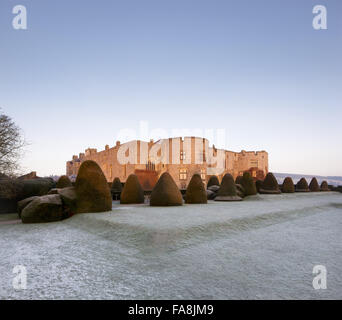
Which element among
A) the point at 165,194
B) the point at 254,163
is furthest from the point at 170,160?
the point at 165,194

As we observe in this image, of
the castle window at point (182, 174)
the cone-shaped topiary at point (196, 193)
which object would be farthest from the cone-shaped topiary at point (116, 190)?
the castle window at point (182, 174)

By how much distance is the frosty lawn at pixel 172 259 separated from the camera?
3.64m

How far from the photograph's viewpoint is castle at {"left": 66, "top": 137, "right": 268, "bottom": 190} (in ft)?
107

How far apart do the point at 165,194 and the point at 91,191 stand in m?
4.38

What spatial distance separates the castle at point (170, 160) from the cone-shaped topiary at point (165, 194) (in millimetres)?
18098

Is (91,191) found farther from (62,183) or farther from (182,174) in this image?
(182,174)

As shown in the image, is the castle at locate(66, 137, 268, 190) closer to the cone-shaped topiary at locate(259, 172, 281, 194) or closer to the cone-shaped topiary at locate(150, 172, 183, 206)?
the cone-shaped topiary at locate(259, 172, 281, 194)

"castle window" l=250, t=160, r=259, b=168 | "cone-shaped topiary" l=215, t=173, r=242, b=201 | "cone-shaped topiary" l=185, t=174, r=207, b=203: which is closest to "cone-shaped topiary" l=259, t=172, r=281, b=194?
"cone-shaped topiary" l=215, t=173, r=242, b=201

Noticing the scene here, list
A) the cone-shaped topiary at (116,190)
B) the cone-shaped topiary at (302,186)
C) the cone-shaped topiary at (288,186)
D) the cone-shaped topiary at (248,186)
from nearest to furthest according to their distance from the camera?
the cone-shaped topiary at (248,186), the cone-shaped topiary at (116,190), the cone-shaped topiary at (288,186), the cone-shaped topiary at (302,186)

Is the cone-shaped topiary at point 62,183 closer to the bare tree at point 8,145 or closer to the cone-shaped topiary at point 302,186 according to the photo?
the bare tree at point 8,145

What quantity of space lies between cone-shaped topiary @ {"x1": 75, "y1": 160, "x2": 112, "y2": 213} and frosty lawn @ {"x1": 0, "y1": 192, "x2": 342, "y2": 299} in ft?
6.66

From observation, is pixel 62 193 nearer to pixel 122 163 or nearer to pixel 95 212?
pixel 95 212
